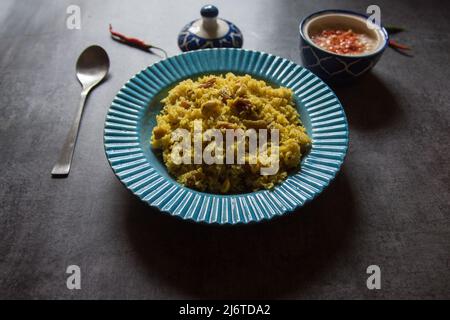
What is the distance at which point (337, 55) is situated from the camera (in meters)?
1.37

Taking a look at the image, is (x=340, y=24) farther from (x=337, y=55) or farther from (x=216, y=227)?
(x=216, y=227)

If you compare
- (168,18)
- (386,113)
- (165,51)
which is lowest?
(386,113)

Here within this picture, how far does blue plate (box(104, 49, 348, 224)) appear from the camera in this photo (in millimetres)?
987

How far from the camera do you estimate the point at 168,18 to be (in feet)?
6.13

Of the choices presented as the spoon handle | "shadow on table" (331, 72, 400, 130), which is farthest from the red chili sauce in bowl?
the spoon handle

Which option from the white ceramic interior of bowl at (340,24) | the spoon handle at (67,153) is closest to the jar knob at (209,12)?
the white ceramic interior of bowl at (340,24)

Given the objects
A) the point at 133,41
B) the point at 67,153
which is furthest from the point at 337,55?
the point at 67,153

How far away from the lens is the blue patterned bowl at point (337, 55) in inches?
54.3

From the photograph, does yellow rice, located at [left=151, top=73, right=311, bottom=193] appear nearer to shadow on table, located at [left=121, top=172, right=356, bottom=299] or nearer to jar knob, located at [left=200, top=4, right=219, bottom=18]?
shadow on table, located at [left=121, top=172, right=356, bottom=299]

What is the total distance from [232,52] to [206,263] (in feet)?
2.72

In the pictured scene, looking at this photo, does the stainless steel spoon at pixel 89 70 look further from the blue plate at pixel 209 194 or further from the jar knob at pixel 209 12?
the jar knob at pixel 209 12

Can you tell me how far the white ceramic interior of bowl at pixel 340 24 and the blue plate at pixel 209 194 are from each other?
23 centimetres
